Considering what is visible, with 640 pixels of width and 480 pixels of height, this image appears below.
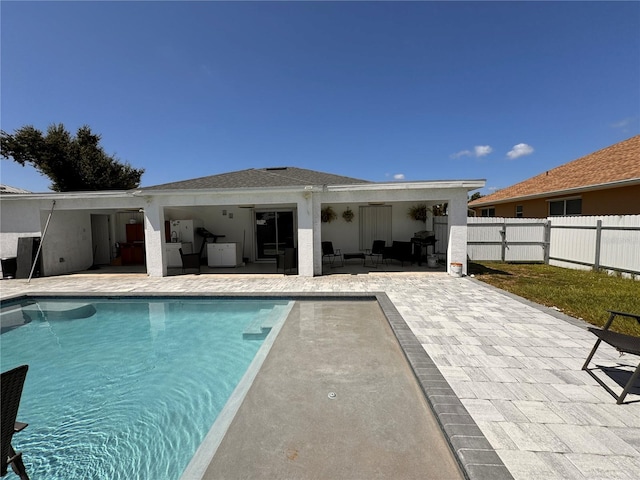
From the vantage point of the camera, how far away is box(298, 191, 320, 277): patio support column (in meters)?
9.71

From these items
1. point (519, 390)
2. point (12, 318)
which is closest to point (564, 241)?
point (519, 390)

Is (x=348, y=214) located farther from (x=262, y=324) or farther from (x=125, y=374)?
(x=125, y=374)

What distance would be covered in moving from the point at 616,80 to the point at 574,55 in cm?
346

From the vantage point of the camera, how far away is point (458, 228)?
31.8ft

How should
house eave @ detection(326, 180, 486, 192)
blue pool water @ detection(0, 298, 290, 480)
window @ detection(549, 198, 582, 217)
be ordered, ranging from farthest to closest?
window @ detection(549, 198, 582, 217)
house eave @ detection(326, 180, 486, 192)
blue pool water @ detection(0, 298, 290, 480)

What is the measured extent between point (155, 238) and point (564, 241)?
16435 mm

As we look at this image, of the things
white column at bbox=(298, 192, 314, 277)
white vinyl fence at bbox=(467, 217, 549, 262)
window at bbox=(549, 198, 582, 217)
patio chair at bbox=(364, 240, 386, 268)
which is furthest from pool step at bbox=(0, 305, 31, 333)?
window at bbox=(549, 198, 582, 217)

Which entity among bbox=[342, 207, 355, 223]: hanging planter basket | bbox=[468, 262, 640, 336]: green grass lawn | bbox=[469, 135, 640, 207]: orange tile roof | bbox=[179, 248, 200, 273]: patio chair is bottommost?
bbox=[468, 262, 640, 336]: green grass lawn

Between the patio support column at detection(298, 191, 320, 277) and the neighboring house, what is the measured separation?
39.8 feet

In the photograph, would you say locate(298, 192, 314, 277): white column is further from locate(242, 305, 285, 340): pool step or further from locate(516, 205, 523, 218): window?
locate(516, 205, 523, 218): window

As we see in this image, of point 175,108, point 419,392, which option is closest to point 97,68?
point 175,108

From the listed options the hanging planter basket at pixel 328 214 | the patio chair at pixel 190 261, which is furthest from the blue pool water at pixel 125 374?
the hanging planter basket at pixel 328 214

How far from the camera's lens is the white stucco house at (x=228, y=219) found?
9.67m

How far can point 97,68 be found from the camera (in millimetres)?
11164
